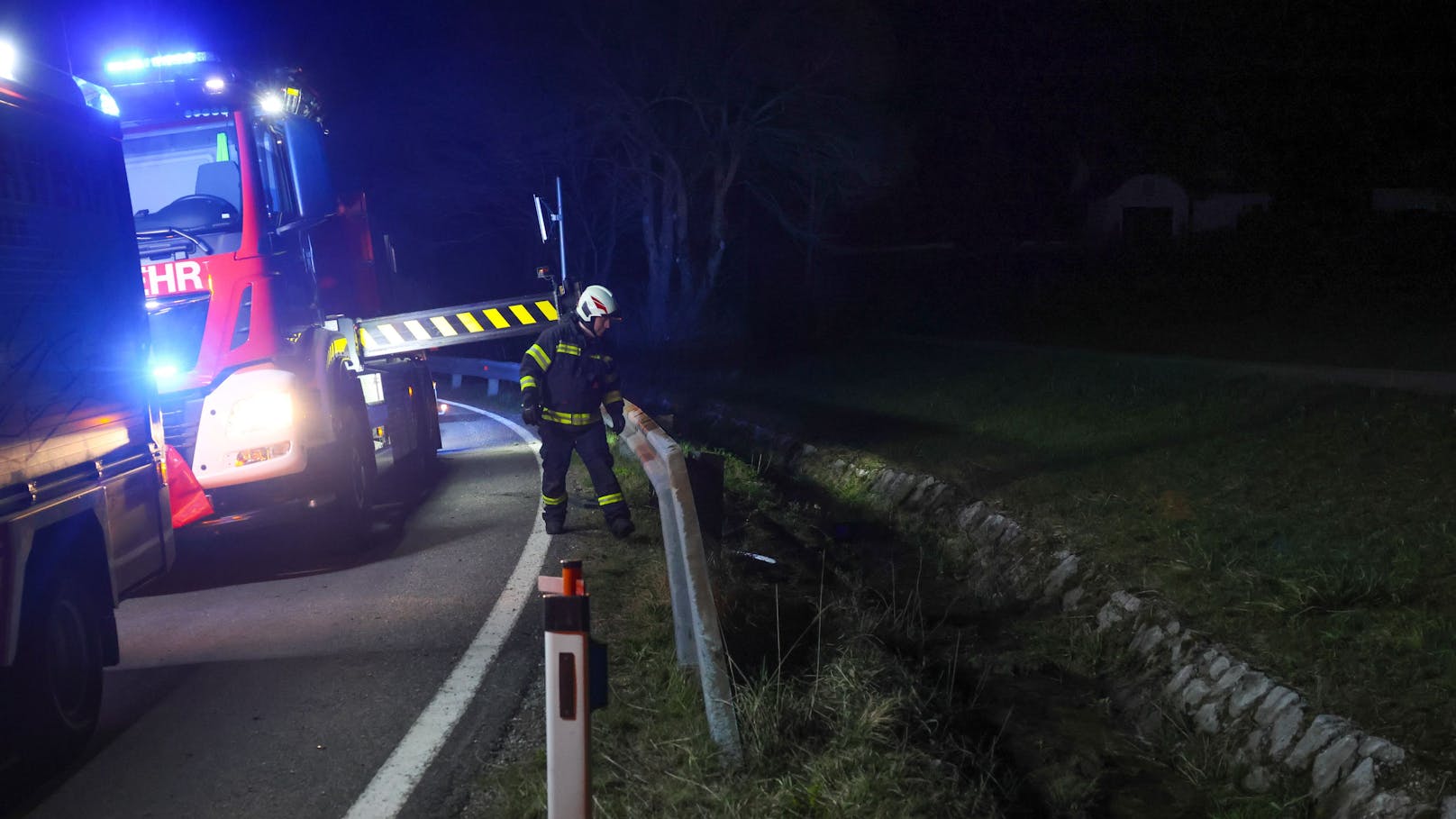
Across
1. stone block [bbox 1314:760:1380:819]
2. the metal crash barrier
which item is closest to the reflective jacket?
the metal crash barrier

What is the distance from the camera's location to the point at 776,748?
4.33m

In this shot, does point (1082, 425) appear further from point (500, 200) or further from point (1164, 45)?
point (500, 200)

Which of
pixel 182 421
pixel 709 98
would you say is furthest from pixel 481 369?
pixel 182 421

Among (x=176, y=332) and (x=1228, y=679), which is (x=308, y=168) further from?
(x=1228, y=679)

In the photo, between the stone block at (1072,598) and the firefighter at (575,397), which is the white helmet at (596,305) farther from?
the stone block at (1072,598)

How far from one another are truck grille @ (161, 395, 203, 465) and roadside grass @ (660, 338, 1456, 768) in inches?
217

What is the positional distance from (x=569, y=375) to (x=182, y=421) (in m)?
2.49

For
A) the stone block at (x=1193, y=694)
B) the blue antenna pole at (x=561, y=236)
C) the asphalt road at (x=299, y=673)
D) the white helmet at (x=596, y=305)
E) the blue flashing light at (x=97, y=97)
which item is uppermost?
the blue flashing light at (x=97, y=97)

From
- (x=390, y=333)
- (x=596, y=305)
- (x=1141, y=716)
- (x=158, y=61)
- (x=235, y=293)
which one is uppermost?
(x=158, y=61)

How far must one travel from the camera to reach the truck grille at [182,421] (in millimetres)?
7555

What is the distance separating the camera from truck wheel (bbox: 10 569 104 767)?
4.55 metres

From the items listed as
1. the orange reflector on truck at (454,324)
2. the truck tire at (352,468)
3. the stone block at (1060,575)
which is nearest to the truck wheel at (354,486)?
the truck tire at (352,468)

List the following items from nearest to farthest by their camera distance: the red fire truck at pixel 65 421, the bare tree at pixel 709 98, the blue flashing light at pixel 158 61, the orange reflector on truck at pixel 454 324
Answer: the red fire truck at pixel 65 421, the blue flashing light at pixel 158 61, the orange reflector on truck at pixel 454 324, the bare tree at pixel 709 98

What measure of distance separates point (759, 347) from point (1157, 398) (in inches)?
645
